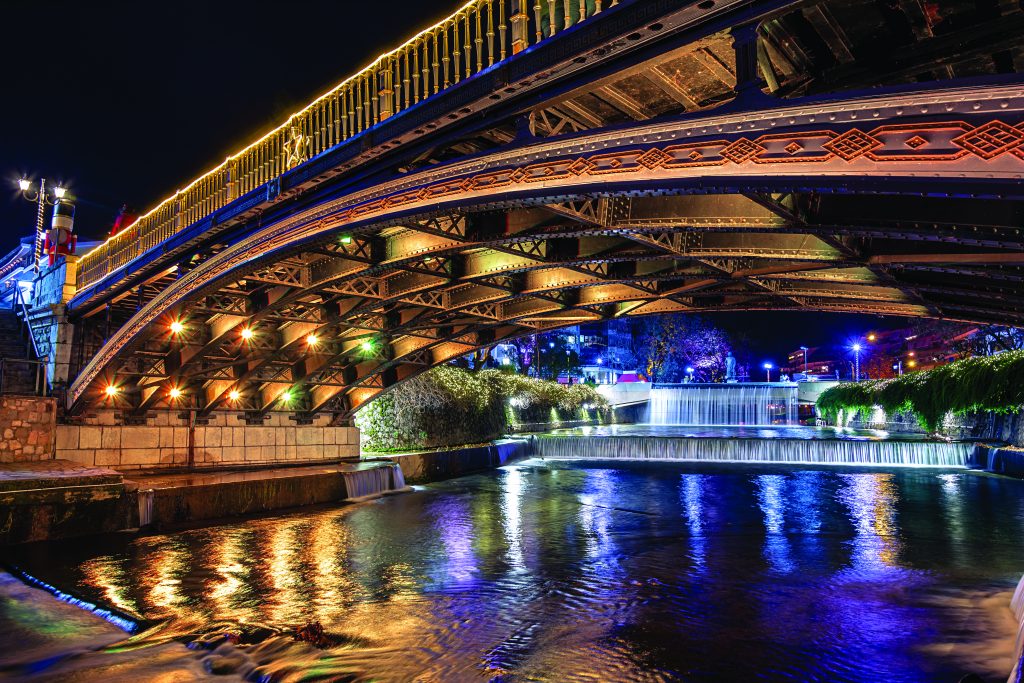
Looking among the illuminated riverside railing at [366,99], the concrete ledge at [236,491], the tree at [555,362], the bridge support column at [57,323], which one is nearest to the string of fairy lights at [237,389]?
the bridge support column at [57,323]

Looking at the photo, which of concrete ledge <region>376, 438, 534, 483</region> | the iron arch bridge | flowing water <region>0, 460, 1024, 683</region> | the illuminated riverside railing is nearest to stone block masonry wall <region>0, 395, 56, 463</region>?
the iron arch bridge

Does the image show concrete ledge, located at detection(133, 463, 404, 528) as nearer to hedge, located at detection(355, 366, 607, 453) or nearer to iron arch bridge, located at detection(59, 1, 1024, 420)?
iron arch bridge, located at detection(59, 1, 1024, 420)

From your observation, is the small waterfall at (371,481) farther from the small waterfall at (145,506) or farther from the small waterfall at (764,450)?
the small waterfall at (764,450)

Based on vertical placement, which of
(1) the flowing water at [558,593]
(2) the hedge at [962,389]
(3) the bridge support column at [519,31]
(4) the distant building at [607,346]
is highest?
(4) the distant building at [607,346]

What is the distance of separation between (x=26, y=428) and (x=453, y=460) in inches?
609

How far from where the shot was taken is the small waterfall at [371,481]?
22.4 meters

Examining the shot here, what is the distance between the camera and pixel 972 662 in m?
7.77

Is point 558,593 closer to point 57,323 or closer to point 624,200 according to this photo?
point 624,200

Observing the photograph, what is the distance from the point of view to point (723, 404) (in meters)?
65.1

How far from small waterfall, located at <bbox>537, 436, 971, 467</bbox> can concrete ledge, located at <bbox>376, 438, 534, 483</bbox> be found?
3696 mm

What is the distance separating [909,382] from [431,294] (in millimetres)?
28713

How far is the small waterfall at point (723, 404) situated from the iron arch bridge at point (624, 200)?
46434 mm

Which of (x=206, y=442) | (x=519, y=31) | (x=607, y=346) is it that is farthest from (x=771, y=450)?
(x=607, y=346)

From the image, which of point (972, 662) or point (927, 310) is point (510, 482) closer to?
point (927, 310)
